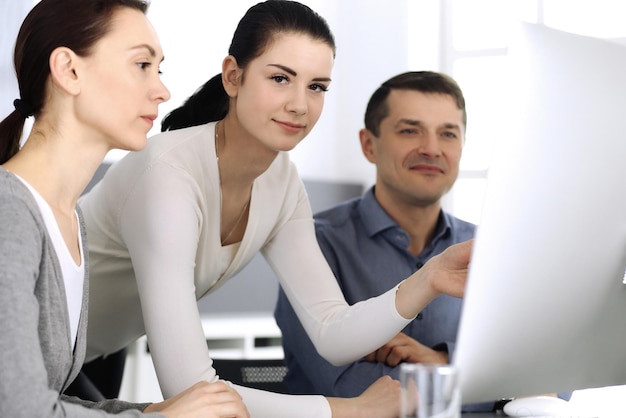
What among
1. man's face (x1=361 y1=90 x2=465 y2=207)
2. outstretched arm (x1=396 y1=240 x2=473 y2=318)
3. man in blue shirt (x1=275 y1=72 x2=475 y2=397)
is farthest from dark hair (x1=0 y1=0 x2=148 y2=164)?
man's face (x1=361 y1=90 x2=465 y2=207)

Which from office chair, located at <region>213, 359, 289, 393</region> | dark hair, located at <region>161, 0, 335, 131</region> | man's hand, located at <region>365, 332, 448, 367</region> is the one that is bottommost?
office chair, located at <region>213, 359, 289, 393</region>

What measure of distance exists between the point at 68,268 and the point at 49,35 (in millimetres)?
332

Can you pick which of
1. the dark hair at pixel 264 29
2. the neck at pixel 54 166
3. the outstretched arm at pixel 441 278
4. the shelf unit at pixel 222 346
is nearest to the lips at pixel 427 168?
the dark hair at pixel 264 29

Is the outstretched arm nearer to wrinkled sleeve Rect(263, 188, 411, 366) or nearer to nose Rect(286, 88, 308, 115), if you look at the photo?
wrinkled sleeve Rect(263, 188, 411, 366)

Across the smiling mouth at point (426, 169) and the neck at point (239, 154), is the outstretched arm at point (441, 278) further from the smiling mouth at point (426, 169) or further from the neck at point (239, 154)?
the smiling mouth at point (426, 169)

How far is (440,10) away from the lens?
14.5 ft

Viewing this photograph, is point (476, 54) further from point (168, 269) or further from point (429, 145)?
point (168, 269)

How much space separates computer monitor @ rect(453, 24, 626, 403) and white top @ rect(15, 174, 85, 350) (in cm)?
55

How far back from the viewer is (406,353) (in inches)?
65.4

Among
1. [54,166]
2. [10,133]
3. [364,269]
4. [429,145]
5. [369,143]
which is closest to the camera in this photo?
[54,166]

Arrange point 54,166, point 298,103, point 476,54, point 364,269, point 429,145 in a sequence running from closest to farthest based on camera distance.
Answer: point 54,166 → point 298,103 → point 364,269 → point 429,145 → point 476,54

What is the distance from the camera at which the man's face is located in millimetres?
2059

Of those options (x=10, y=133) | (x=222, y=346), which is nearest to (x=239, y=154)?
(x=10, y=133)

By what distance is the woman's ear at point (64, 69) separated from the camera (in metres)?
1.18
